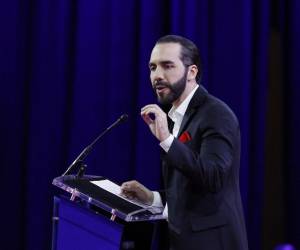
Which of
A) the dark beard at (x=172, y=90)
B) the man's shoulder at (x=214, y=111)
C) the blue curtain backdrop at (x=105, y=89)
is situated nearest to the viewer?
the man's shoulder at (x=214, y=111)

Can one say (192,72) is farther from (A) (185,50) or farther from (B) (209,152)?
(B) (209,152)

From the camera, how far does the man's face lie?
1.70 m

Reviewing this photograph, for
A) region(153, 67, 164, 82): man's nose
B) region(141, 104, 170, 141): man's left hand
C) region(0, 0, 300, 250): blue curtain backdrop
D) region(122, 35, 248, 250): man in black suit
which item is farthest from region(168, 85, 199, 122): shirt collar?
region(0, 0, 300, 250): blue curtain backdrop

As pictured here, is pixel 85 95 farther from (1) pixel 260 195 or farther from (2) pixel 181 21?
(1) pixel 260 195

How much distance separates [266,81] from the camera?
10.4 ft

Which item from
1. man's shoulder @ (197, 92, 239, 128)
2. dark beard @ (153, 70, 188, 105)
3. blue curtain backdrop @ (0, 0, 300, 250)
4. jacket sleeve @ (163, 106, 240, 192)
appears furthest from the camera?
blue curtain backdrop @ (0, 0, 300, 250)

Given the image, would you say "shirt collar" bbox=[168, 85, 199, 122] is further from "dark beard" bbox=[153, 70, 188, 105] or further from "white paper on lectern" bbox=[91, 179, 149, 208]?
"white paper on lectern" bbox=[91, 179, 149, 208]

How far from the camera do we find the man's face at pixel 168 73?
1696 millimetres

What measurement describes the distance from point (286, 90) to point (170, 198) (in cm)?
175

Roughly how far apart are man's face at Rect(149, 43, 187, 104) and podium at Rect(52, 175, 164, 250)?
34 centimetres

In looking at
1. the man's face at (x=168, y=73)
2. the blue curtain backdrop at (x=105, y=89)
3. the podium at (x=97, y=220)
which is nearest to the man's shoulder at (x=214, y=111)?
the man's face at (x=168, y=73)

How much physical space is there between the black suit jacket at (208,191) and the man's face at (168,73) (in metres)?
0.08

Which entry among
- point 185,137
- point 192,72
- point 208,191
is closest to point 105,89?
point 192,72

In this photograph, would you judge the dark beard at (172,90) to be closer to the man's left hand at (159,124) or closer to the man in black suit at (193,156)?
the man in black suit at (193,156)
